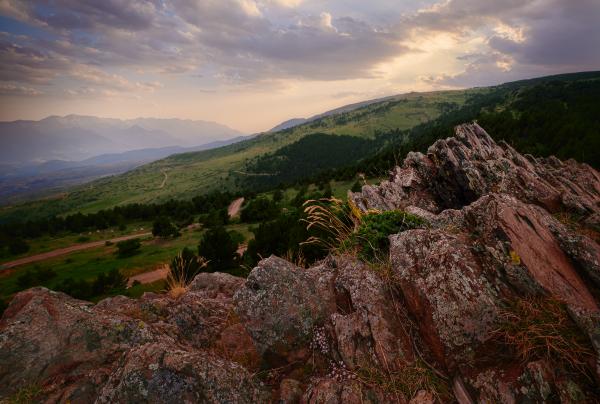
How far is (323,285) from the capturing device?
8133mm

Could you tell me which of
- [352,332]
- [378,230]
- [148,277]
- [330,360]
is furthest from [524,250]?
[148,277]

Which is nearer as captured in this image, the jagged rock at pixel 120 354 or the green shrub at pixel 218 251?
the jagged rock at pixel 120 354

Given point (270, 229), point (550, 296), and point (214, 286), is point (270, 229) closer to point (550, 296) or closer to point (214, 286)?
point (214, 286)

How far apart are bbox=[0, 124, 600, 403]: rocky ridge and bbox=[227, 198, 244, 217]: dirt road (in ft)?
248

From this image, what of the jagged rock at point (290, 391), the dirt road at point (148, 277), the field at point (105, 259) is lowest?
the field at point (105, 259)

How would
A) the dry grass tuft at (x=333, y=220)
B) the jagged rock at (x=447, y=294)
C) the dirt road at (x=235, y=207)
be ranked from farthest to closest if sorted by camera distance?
the dirt road at (x=235, y=207)
the dry grass tuft at (x=333, y=220)
the jagged rock at (x=447, y=294)

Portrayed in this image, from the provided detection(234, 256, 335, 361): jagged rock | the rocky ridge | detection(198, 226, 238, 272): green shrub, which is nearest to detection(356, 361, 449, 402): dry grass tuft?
the rocky ridge

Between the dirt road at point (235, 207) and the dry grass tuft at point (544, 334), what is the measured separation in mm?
79002

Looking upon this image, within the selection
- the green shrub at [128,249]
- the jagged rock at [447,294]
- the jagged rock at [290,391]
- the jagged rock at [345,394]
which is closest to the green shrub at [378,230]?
the jagged rock at [447,294]

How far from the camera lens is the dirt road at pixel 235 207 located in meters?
83.6

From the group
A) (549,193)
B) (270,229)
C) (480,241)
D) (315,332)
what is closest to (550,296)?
(480,241)

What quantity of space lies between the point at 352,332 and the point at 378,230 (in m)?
3.54

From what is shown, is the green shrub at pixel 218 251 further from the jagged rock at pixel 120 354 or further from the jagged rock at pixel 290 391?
the jagged rock at pixel 290 391

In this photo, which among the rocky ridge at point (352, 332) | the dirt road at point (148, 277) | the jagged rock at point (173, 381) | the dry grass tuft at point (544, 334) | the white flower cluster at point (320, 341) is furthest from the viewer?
the dirt road at point (148, 277)
